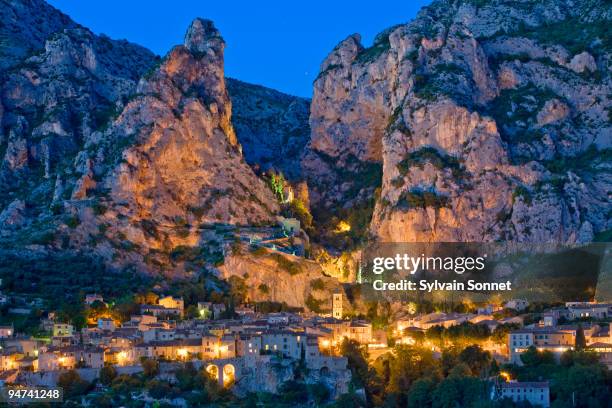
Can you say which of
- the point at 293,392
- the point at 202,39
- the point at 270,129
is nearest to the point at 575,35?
the point at 202,39

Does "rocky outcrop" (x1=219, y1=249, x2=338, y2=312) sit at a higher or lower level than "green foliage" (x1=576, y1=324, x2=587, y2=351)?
higher

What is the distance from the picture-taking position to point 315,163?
523ft

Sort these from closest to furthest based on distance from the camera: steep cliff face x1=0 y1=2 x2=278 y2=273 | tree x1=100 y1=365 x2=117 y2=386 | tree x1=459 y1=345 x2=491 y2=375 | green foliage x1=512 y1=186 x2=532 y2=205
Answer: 1. tree x1=100 y1=365 x2=117 y2=386
2. tree x1=459 y1=345 x2=491 y2=375
3. green foliage x1=512 y1=186 x2=532 y2=205
4. steep cliff face x1=0 y1=2 x2=278 y2=273

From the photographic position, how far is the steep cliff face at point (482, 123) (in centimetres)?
12675

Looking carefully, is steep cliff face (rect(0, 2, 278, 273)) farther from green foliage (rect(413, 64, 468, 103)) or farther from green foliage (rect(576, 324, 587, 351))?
green foliage (rect(576, 324, 587, 351))

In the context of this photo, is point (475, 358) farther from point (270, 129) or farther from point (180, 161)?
point (270, 129)

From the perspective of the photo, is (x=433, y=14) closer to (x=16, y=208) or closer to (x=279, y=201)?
(x=279, y=201)

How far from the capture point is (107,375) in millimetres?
89938

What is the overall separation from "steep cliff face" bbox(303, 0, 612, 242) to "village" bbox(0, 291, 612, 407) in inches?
754

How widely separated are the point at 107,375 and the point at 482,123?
192 feet

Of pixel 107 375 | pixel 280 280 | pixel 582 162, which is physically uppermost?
pixel 582 162

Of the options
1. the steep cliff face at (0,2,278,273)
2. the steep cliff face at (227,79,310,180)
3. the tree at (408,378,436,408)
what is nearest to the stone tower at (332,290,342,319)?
the steep cliff face at (0,2,278,273)

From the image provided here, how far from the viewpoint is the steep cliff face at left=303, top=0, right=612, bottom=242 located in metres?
127

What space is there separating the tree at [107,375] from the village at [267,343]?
17.6 inches
